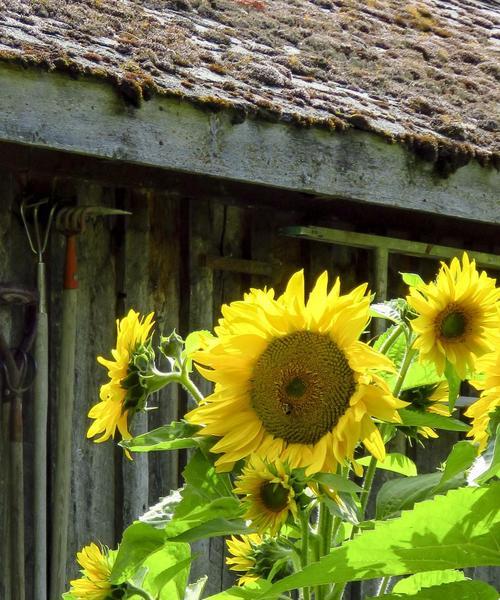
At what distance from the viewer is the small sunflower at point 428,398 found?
4.53 feet

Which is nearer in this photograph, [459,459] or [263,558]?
[459,459]

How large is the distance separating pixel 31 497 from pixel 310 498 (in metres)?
2.66

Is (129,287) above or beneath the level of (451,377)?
above

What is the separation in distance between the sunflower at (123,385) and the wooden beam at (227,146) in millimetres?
1833

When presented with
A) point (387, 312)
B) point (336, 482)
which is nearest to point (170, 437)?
point (336, 482)

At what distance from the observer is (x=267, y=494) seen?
1.16 metres

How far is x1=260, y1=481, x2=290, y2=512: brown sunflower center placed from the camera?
1.15 metres

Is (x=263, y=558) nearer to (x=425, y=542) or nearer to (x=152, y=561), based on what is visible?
(x=152, y=561)

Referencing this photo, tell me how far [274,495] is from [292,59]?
3137 mm

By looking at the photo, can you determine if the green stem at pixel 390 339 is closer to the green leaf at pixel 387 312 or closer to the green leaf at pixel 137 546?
the green leaf at pixel 387 312

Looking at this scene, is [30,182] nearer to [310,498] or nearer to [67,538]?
[67,538]

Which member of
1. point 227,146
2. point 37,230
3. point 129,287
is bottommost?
point 129,287

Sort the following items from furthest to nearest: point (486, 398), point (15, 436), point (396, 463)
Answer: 1. point (15, 436)
2. point (396, 463)
3. point (486, 398)

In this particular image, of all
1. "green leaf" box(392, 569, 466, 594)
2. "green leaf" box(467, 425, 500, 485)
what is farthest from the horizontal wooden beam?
"green leaf" box(467, 425, 500, 485)
